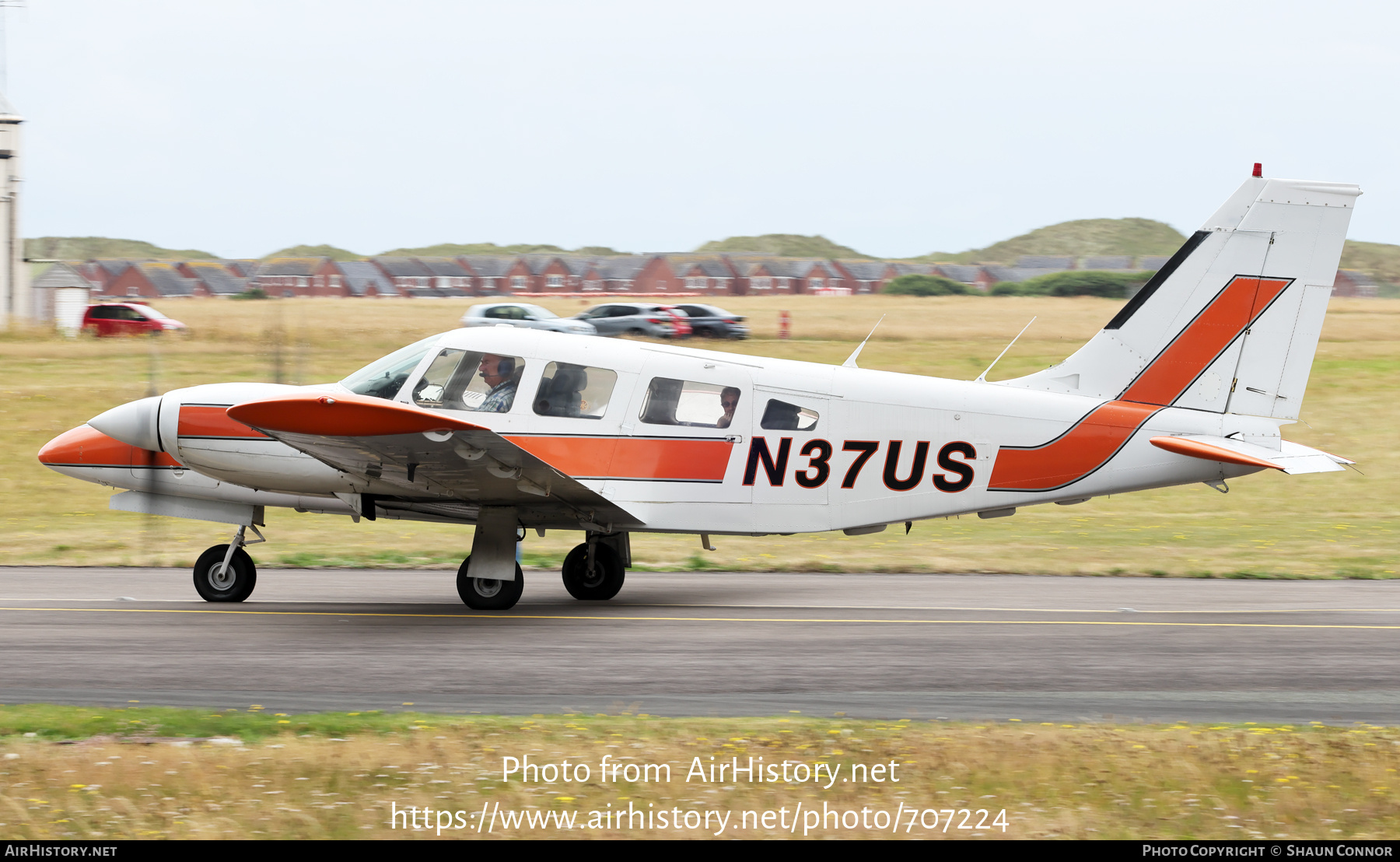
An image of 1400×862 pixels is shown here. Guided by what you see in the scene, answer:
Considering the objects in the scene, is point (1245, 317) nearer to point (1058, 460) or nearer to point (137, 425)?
point (1058, 460)

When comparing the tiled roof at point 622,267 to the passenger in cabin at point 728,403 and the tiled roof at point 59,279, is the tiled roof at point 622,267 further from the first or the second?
the passenger in cabin at point 728,403

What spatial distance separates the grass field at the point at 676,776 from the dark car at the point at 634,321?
3223 centimetres

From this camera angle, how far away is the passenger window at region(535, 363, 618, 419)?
10.8m

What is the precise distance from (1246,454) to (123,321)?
34.0m

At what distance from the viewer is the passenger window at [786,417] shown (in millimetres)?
10766

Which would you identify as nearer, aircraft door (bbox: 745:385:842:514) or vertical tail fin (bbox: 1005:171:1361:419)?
aircraft door (bbox: 745:385:842:514)

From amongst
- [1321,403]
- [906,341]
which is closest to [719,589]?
[1321,403]

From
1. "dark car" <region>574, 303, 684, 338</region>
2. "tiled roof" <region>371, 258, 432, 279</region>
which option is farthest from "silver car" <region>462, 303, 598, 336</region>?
"tiled roof" <region>371, 258, 432, 279</region>

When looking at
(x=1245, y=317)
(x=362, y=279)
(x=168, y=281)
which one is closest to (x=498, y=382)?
(x=1245, y=317)

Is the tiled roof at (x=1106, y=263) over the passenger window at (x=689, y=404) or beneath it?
over

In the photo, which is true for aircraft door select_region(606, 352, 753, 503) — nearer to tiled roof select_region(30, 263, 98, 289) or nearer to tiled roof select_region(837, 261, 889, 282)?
tiled roof select_region(30, 263, 98, 289)

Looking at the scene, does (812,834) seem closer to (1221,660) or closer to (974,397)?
(1221,660)

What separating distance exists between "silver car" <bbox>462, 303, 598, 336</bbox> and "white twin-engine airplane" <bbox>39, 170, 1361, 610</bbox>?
80.2 ft

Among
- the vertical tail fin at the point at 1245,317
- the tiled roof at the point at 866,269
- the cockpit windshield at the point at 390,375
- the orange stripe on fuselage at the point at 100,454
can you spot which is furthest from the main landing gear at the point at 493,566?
the tiled roof at the point at 866,269
